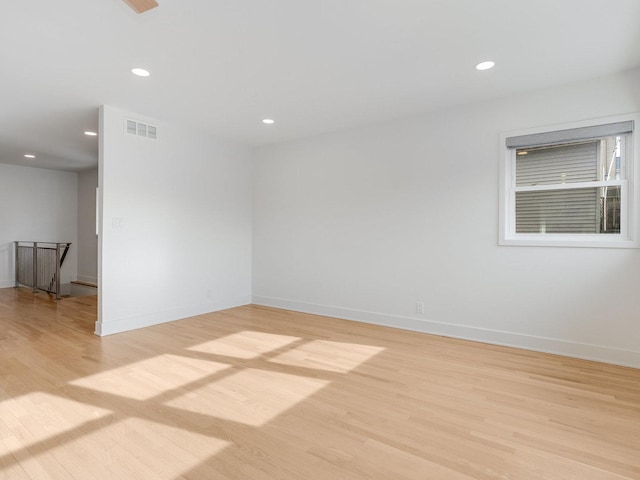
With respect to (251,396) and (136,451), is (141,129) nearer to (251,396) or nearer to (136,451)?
(251,396)

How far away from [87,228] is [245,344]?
635 cm

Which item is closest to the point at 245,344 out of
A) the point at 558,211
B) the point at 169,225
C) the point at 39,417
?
the point at 39,417

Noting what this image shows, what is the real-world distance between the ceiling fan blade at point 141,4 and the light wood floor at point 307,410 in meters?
2.48

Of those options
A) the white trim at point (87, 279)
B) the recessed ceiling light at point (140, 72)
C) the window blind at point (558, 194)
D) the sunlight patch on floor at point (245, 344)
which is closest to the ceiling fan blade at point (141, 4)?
the recessed ceiling light at point (140, 72)

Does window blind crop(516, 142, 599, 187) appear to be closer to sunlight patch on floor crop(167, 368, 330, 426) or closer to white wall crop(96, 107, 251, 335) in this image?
sunlight patch on floor crop(167, 368, 330, 426)

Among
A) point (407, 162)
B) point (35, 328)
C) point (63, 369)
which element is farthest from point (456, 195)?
point (35, 328)

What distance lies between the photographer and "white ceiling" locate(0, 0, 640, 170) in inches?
87.0

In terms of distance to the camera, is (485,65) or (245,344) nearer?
(485,65)

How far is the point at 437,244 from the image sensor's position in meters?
3.97

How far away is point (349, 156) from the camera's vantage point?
4.64 m

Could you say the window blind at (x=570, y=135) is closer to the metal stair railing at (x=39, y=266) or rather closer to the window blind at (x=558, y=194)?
the window blind at (x=558, y=194)

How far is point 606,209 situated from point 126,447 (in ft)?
13.7

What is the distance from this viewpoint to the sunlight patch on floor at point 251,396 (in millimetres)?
2191

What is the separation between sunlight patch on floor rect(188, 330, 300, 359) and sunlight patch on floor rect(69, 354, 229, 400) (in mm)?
274
